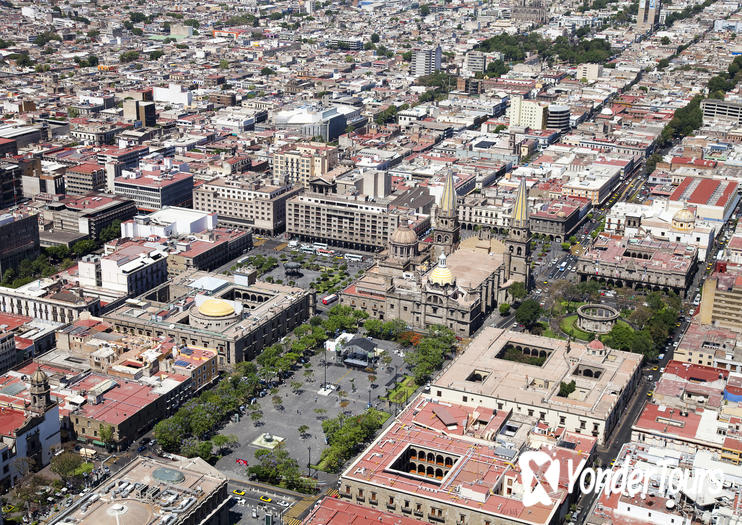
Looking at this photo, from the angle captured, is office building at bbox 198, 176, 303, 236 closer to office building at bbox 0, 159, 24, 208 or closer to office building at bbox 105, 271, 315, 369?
office building at bbox 105, 271, 315, 369

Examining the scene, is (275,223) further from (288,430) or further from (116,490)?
(116,490)

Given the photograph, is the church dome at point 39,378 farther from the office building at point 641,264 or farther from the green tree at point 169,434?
the office building at point 641,264

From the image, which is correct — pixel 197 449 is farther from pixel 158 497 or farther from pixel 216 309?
pixel 216 309

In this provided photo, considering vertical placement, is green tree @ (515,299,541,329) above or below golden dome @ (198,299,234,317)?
below

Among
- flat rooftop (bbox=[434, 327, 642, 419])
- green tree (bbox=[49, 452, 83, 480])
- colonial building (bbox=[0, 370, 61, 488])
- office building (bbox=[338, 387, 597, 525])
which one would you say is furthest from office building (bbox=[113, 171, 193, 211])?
office building (bbox=[338, 387, 597, 525])

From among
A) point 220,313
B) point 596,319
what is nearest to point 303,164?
point 220,313

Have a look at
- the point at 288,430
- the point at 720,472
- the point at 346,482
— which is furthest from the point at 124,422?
the point at 720,472
